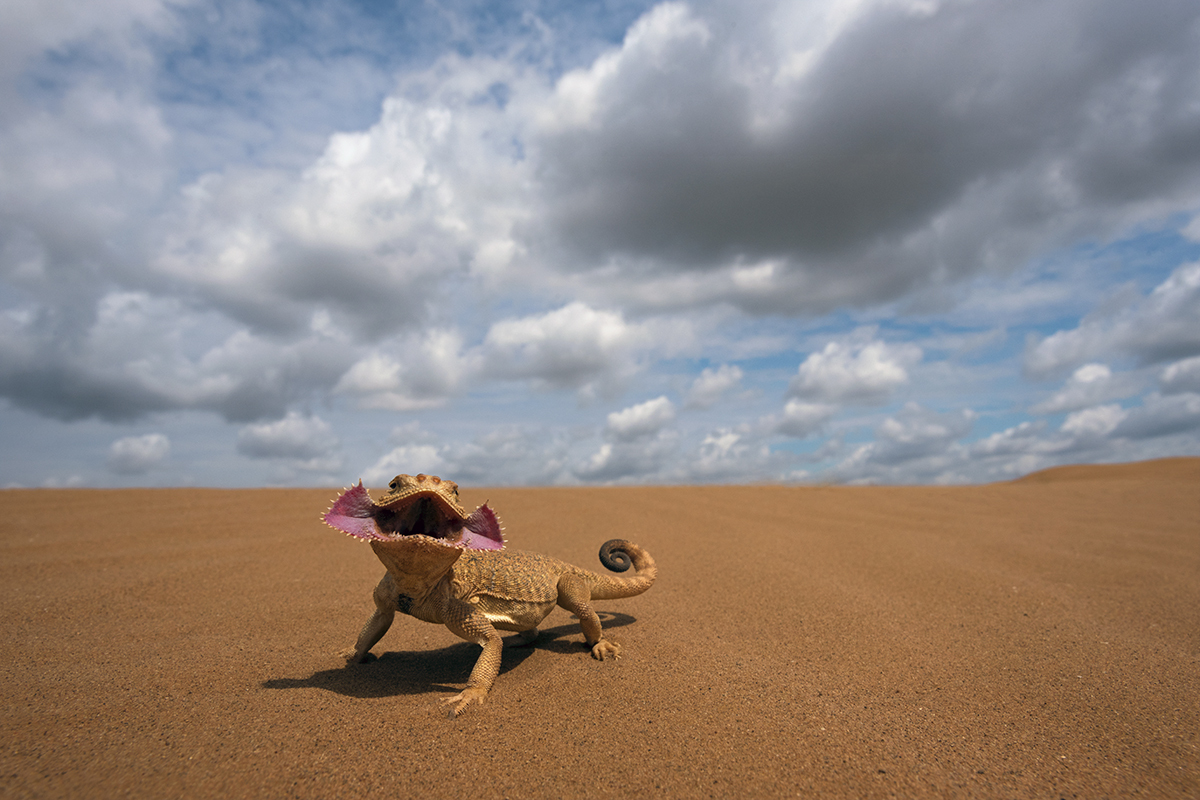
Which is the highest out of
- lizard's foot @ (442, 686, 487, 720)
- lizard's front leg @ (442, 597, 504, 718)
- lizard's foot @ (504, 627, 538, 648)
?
lizard's front leg @ (442, 597, 504, 718)

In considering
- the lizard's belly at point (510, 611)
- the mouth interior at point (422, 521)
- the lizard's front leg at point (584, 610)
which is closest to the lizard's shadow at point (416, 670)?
the lizard's front leg at point (584, 610)

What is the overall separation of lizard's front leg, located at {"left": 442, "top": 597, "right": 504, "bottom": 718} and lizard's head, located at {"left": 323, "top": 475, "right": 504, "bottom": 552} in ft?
1.68

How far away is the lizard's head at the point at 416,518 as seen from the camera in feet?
8.79

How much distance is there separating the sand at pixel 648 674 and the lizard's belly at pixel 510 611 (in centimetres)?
26

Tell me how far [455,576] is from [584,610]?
0.90m

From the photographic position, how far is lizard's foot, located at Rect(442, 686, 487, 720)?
2.66m

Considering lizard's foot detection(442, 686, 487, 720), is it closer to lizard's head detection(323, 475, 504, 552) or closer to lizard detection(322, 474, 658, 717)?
lizard detection(322, 474, 658, 717)

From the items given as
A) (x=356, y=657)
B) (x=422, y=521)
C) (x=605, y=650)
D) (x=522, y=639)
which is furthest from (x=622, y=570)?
(x=356, y=657)

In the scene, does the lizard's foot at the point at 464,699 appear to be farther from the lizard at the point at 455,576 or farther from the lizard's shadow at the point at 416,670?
the lizard's shadow at the point at 416,670

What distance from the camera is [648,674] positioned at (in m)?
3.21

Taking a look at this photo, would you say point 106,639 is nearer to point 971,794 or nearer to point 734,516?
point 971,794

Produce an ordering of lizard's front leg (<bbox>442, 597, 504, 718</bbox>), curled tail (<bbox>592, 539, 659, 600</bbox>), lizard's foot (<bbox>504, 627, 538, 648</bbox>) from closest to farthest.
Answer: lizard's front leg (<bbox>442, 597, 504, 718</bbox>) → lizard's foot (<bbox>504, 627, 538, 648</bbox>) → curled tail (<bbox>592, 539, 659, 600</bbox>)

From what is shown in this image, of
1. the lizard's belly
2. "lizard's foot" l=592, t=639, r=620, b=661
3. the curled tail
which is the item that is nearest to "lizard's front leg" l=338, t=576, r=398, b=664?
the lizard's belly

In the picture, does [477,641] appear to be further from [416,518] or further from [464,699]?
[416,518]
